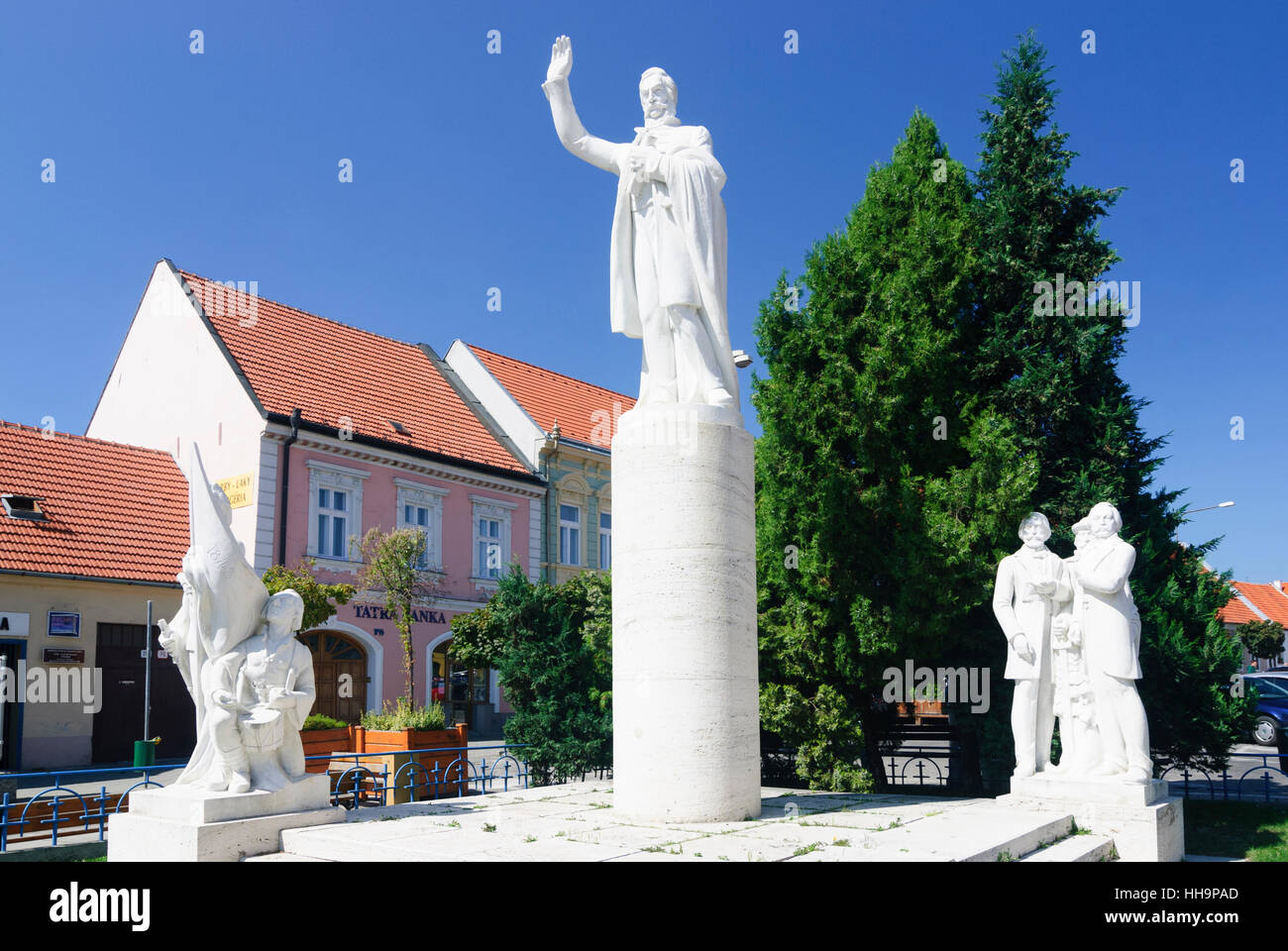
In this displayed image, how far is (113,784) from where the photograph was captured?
14898mm

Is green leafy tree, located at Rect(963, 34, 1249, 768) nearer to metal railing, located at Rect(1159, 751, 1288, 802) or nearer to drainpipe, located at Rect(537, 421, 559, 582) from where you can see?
metal railing, located at Rect(1159, 751, 1288, 802)

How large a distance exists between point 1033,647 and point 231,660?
609cm

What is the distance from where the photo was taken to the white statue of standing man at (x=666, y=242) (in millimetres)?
8031

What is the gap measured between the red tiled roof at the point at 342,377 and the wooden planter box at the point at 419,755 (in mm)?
10333

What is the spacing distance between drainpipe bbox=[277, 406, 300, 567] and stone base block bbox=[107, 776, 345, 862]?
14638 millimetres

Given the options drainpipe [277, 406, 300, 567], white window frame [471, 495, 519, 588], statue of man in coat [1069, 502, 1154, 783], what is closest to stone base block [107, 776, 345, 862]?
statue of man in coat [1069, 502, 1154, 783]

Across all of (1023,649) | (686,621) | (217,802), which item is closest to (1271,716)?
(1023,649)

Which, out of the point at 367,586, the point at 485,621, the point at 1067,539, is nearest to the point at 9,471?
the point at 367,586

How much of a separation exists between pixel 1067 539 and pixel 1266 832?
134 inches

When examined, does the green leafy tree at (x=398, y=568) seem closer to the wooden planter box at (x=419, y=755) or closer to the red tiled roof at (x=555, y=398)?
the wooden planter box at (x=419, y=755)

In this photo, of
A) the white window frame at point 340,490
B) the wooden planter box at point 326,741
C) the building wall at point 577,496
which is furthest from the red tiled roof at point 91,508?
the building wall at point 577,496

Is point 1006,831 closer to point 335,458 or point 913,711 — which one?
point 913,711

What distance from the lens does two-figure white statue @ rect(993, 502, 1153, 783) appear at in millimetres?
8109

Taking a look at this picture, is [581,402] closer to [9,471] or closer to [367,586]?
[367,586]
